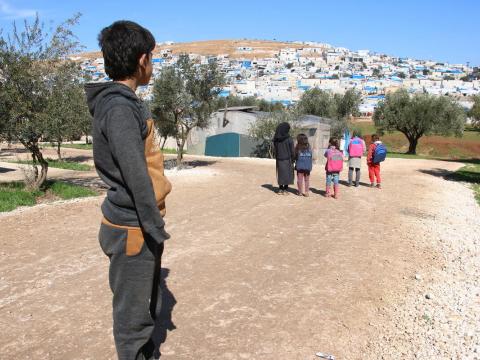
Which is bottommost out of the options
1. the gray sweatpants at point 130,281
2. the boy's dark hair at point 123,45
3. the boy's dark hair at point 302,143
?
the gray sweatpants at point 130,281

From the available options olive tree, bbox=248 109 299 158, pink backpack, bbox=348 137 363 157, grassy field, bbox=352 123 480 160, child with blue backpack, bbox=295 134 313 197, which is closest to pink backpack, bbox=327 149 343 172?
child with blue backpack, bbox=295 134 313 197


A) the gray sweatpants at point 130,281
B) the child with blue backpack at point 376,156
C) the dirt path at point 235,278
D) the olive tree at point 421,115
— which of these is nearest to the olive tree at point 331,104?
the olive tree at point 421,115

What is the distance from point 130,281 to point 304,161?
8585 millimetres

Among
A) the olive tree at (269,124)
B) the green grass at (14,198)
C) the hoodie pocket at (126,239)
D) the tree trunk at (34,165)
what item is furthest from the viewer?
the olive tree at (269,124)

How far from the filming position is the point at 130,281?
2379mm

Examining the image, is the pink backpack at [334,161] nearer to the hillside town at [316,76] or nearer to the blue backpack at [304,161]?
the blue backpack at [304,161]

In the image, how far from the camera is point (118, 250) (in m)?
2.34

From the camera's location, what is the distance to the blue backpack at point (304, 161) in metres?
10.6

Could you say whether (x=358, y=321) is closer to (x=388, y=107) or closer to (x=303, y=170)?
(x=303, y=170)

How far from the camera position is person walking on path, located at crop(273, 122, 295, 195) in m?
10.6

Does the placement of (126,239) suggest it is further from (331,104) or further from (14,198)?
(331,104)

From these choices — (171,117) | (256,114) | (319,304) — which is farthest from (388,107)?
(319,304)

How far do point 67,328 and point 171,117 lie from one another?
15284 millimetres

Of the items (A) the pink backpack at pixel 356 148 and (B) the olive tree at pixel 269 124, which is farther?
(B) the olive tree at pixel 269 124
